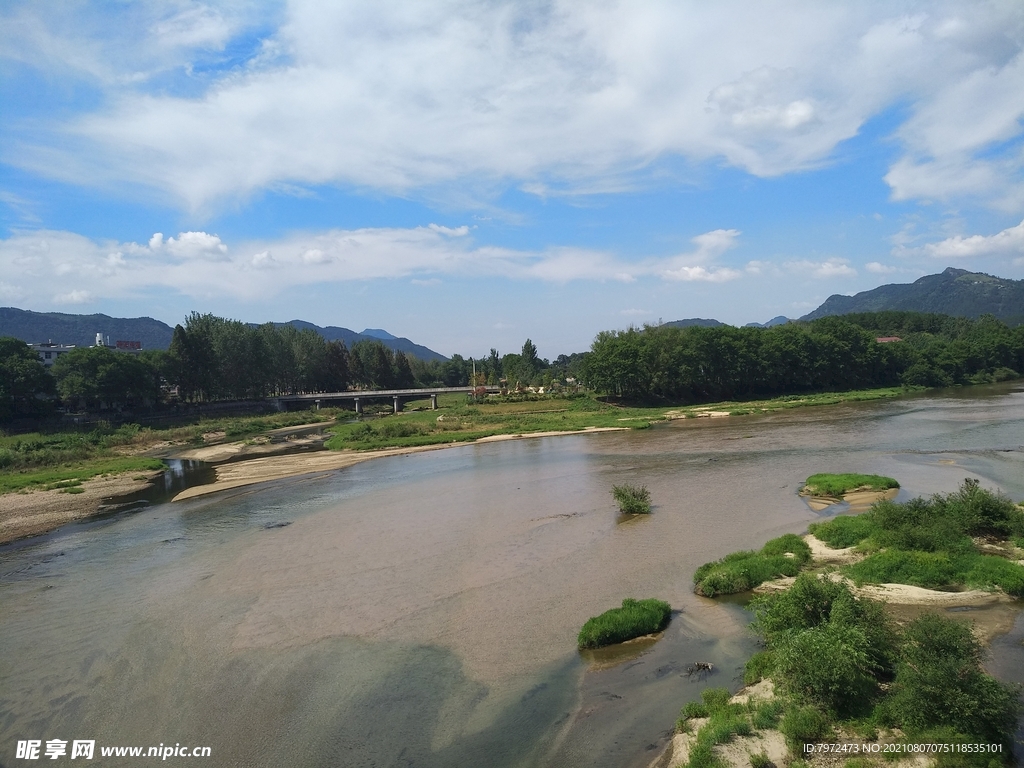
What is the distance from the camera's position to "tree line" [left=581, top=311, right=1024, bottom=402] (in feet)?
278

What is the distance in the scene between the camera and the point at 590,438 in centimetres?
5844

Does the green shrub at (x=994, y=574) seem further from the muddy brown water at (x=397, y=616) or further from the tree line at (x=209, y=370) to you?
the tree line at (x=209, y=370)

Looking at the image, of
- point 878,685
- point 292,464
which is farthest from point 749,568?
point 292,464

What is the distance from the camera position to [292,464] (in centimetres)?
4997

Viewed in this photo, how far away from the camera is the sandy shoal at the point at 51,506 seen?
3142 centimetres

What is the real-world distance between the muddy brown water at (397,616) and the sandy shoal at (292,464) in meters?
5.94

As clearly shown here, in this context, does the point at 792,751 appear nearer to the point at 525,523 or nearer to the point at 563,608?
the point at 563,608

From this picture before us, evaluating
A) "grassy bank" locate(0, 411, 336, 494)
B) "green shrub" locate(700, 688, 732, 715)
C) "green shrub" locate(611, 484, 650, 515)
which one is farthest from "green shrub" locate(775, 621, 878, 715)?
"grassy bank" locate(0, 411, 336, 494)

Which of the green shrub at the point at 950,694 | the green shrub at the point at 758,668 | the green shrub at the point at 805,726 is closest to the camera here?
the green shrub at the point at 950,694

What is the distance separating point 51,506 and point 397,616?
103ft

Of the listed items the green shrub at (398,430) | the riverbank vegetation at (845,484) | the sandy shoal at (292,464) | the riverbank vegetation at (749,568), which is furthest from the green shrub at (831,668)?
the green shrub at (398,430)

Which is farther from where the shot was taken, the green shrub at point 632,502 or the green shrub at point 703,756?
the green shrub at point 632,502

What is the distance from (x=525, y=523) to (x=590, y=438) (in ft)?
107

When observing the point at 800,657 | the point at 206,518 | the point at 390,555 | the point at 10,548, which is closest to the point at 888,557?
the point at 800,657
